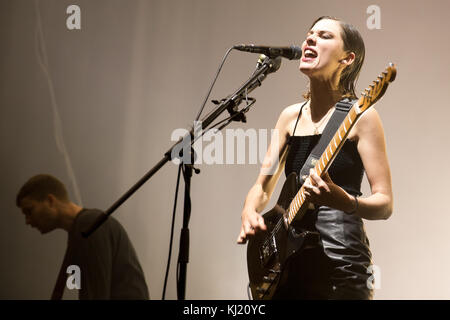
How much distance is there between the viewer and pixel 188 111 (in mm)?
3043

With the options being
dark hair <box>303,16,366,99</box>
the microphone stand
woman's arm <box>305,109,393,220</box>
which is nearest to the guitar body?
woman's arm <box>305,109,393,220</box>

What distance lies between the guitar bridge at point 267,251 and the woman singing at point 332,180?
72mm

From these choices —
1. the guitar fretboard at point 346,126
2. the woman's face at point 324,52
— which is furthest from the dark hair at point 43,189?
the woman's face at point 324,52

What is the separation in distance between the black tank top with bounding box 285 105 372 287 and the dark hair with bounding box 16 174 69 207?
1.35 metres

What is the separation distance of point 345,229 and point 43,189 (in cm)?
160

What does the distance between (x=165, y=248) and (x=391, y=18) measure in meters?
1.87

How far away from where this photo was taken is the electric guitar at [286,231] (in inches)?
60.5

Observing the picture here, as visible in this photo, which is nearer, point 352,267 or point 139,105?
point 352,267

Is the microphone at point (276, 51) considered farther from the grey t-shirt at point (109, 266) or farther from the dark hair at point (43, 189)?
the dark hair at point (43, 189)

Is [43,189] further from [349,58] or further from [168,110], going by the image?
[349,58]

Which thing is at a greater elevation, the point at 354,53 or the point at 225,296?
the point at 354,53

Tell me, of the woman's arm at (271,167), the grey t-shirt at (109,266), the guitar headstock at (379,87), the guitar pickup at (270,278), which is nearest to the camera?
the guitar headstock at (379,87)
